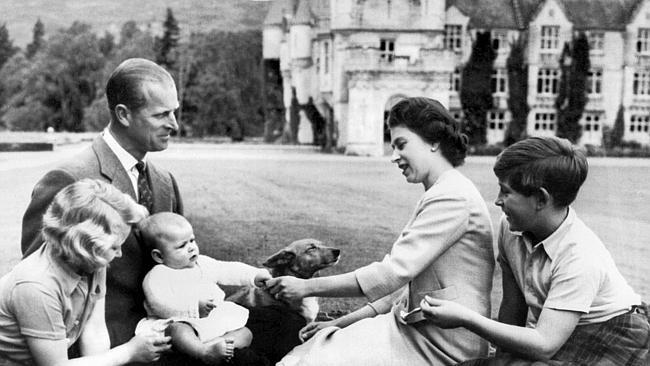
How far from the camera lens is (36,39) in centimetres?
514

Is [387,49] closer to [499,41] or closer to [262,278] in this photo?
[499,41]

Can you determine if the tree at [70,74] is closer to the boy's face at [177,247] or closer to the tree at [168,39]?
the tree at [168,39]

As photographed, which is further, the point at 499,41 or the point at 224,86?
the point at 499,41

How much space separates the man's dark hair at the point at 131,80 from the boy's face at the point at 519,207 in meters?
1.60

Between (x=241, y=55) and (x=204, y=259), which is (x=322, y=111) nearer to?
(x=241, y=55)

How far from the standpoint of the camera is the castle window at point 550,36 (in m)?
9.93

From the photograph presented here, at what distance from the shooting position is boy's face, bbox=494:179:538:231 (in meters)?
2.89

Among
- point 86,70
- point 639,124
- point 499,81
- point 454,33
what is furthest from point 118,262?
point 499,81

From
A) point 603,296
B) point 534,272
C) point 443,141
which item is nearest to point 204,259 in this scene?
point 443,141

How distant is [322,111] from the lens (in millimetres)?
9461

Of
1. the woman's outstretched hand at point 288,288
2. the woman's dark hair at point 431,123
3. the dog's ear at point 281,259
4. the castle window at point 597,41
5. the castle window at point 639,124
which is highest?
the castle window at point 597,41

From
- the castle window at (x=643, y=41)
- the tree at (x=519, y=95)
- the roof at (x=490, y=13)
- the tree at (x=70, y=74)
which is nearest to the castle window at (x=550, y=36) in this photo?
the tree at (x=519, y=95)

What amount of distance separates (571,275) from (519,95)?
10.2 metres

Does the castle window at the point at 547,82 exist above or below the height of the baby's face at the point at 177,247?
above
